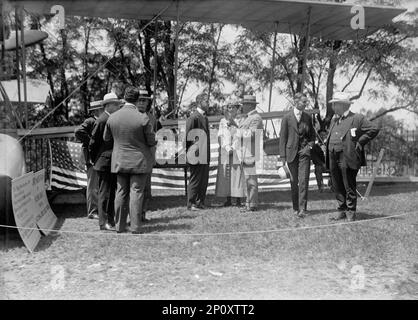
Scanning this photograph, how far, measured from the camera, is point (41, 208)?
21.0ft

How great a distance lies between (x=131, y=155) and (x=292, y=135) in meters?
2.37

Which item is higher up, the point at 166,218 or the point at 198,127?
the point at 198,127

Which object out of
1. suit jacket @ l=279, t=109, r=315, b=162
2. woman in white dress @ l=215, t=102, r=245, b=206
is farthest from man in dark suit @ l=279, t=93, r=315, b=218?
woman in white dress @ l=215, t=102, r=245, b=206

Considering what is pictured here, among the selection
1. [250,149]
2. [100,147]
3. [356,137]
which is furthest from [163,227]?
[356,137]

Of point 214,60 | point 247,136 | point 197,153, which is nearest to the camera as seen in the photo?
point 247,136

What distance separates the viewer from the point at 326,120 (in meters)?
13.8

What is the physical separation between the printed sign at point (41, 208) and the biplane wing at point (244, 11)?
11.4ft

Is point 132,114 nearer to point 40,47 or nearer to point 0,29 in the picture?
point 0,29

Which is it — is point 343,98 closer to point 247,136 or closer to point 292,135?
point 292,135

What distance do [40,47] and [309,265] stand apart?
11.9 meters

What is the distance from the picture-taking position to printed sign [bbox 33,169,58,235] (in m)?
6.00

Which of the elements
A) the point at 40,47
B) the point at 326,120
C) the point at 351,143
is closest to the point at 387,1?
the point at 326,120

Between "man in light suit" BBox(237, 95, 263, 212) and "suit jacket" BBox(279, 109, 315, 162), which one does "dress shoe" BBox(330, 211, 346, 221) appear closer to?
"suit jacket" BBox(279, 109, 315, 162)
